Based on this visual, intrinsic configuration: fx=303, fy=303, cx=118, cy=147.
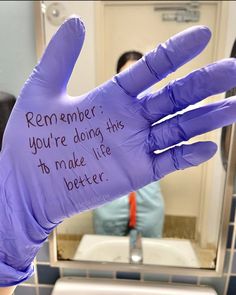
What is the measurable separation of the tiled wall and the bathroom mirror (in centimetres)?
3

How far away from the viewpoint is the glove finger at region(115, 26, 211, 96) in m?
0.41

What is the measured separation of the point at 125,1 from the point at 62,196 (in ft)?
2.38

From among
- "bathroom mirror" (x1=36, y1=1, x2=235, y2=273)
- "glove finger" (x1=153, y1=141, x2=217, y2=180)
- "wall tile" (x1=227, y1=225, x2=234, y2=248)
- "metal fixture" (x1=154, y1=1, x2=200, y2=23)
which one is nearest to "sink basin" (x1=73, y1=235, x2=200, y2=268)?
"bathroom mirror" (x1=36, y1=1, x2=235, y2=273)

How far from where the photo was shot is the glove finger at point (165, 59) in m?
0.41

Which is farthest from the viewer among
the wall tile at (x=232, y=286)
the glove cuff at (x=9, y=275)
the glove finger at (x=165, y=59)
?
the wall tile at (x=232, y=286)

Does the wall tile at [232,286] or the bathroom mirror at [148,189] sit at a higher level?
the bathroom mirror at [148,189]

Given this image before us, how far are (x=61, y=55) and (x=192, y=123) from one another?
0.74 ft

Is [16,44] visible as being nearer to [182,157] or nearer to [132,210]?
[182,157]

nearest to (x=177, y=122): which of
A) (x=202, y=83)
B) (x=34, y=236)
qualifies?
(x=202, y=83)

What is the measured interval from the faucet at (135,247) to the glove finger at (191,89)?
18.0 inches

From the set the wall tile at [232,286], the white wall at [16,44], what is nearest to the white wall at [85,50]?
the white wall at [16,44]

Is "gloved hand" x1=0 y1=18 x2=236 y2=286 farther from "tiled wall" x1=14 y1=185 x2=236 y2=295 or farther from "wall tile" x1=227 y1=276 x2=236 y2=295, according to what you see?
"wall tile" x1=227 y1=276 x2=236 y2=295

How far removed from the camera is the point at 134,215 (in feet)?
3.11

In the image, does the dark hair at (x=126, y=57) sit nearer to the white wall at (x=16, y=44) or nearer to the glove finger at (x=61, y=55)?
the white wall at (x=16, y=44)
